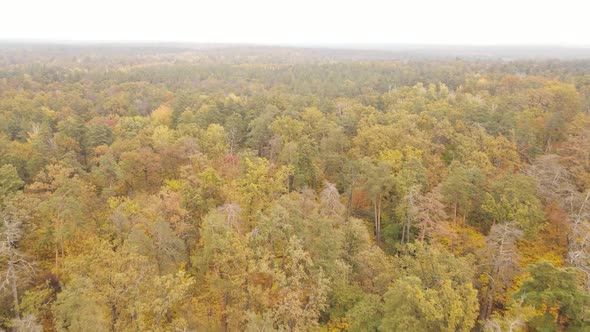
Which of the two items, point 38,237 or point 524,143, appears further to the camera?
point 524,143

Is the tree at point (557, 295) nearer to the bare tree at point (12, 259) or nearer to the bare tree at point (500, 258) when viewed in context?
the bare tree at point (500, 258)

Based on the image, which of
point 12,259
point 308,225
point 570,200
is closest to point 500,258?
point 570,200

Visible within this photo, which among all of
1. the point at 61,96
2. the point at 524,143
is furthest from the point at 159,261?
the point at 61,96

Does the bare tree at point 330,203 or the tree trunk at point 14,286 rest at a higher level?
the bare tree at point 330,203

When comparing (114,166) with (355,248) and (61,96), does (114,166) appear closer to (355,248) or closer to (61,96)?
(355,248)

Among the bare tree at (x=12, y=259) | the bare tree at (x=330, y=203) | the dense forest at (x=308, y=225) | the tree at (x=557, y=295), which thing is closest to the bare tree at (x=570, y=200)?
A: the dense forest at (x=308, y=225)

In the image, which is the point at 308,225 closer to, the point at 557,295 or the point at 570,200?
the point at 557,295

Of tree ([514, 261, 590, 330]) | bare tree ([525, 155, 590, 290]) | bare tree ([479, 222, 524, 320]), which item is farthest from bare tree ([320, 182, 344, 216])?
bare tree ([525, 155, 590, 290])

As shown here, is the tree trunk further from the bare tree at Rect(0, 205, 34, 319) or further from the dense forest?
the dense forest
